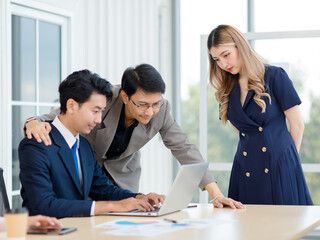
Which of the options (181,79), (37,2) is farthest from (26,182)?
(181,79)

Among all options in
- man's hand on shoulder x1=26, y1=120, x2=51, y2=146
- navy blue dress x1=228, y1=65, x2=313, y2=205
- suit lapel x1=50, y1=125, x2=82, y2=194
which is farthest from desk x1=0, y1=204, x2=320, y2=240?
navy blue dress x1=228, y1=65, x2=313, y2=205

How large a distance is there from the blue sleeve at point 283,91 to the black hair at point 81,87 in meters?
0.98

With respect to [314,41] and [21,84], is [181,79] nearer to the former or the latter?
[314,41]

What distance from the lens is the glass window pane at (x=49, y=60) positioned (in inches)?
171

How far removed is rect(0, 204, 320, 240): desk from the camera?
5.76 feet

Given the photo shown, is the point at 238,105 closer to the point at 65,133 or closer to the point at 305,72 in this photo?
the point at 65,133

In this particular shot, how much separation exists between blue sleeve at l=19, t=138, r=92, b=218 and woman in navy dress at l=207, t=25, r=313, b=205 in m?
1.16

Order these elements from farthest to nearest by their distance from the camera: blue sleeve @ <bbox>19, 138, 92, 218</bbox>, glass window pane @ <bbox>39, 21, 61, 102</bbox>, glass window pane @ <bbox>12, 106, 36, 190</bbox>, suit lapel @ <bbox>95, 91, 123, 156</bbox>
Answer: glass window pane @ <bbox>39, 21, 61, 102</bbox>
glass window pane @ <bbox>12, 106, 36, 190</bbox>
suit lapel @ <bbox>95, 91, 123, 156</bbox>
blue sleeve @ <bbox>19, 138, 92, 218</bbox>

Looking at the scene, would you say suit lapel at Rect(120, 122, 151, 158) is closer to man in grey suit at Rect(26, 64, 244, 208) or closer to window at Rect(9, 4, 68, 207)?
man in grey suit at Rect(26, 64, 244, 208)

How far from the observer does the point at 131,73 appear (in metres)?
2.70

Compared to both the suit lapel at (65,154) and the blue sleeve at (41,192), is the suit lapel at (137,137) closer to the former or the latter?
the suit lapel at (65,154)

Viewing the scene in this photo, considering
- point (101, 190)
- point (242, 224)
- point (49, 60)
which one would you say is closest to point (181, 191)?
point (242, 224)

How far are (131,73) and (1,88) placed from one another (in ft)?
4.69

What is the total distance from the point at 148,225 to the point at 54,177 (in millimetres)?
547
